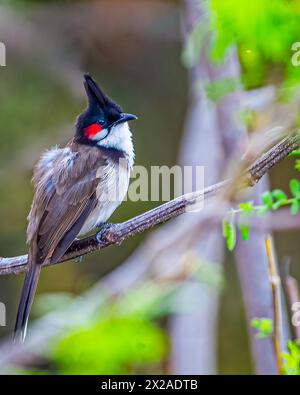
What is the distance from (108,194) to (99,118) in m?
0.33

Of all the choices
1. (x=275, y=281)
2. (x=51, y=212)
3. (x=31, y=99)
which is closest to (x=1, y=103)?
(x=31, y=99)

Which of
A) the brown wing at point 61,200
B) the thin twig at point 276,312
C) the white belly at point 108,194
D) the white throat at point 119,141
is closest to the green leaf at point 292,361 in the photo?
the thin twig at point 276,312

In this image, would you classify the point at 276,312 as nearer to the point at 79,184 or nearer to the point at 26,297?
the point at 26,297

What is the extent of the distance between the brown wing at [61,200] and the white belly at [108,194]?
0.03 meters

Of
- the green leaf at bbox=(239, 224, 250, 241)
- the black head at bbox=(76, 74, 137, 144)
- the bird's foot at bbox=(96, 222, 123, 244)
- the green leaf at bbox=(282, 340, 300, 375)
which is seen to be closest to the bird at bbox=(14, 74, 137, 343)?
the black head at bbox=(76, 74, 137, 144)

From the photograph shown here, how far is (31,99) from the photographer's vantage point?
214 inches

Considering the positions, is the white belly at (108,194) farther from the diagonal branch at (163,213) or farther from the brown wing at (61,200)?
the diagonal branch at (163,213)

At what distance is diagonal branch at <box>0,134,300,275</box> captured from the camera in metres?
2.00

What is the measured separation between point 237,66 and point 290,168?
1.04 m

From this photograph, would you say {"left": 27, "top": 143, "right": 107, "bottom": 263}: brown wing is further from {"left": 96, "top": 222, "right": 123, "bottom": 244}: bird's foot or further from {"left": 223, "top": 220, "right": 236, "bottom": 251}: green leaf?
{"left": 223, "top": 220, "right": 236, "bottom": 251}: green leaf

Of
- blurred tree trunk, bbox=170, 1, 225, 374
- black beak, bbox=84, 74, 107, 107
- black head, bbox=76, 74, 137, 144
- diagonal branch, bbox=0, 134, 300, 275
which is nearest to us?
diagonal branch, bbox=0, 134, 300, 275

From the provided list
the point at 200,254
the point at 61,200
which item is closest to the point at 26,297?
the point at 61,200
